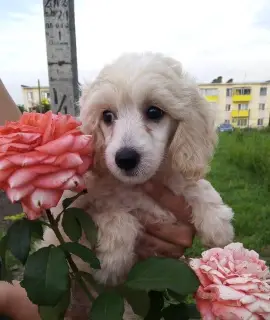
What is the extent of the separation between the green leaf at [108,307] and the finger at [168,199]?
685mm

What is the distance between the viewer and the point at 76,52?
3217 millimetres

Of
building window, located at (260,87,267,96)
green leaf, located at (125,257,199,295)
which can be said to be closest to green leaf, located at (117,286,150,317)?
green leaf, located at (125,257,199,295)

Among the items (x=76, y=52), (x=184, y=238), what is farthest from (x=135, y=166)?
(x=76, y=52)

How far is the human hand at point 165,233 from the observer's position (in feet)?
4.30

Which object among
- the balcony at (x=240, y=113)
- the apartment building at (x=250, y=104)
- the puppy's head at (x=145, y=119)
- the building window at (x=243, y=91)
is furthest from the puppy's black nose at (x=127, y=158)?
the balcony at (x=240, y=113)

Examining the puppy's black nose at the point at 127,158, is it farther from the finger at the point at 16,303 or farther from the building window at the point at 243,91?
the building window at the point at 243,91

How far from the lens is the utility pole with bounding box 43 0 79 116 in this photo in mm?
3076

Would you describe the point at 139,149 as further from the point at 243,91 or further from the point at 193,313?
the point at 243,91

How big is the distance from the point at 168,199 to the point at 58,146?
0.71m

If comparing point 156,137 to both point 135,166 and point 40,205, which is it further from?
point 40,205

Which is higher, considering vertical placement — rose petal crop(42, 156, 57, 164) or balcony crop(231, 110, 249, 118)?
rose petal crop(42, 156, 57, 164)

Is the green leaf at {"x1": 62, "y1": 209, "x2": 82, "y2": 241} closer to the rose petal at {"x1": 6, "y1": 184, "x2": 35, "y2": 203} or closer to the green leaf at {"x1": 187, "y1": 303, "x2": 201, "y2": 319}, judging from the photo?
the rose petal at {"x1": 6, "y1": 184, "x2": 35, "y2": 203}

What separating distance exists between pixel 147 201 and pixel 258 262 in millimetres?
612

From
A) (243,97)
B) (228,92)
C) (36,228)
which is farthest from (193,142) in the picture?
(243,97)
